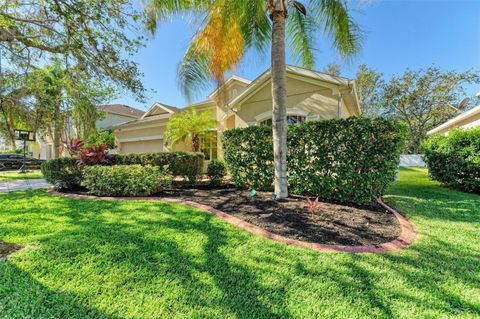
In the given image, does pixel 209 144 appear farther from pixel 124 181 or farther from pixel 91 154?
pixel 124 181

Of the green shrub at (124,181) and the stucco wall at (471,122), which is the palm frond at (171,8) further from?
the stucco wall at (471,122)

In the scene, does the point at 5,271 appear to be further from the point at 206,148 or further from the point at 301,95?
the point at 206,148

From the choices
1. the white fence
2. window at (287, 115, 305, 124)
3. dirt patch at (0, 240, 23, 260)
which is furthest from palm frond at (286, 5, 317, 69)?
the white fence

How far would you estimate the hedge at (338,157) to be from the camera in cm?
619

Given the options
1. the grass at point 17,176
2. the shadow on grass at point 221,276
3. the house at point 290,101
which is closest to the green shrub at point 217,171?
the house at point 290,101

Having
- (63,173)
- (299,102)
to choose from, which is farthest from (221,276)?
(299,102)

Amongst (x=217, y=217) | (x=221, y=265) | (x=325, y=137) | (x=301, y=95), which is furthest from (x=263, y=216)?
(x=301, y=95)

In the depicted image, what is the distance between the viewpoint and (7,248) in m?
3.62

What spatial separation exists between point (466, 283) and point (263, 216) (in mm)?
3496

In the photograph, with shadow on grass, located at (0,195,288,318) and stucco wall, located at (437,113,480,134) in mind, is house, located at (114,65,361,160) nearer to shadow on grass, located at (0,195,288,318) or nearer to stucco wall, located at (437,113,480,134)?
shadow on grass, located at (0,195,288,318)

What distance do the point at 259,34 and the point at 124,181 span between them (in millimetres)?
7282

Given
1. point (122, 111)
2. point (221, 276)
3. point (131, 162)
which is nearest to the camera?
point (221, 276)

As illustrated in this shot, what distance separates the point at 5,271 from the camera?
117 inches

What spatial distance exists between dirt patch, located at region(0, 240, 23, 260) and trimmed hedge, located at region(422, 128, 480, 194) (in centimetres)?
1346
